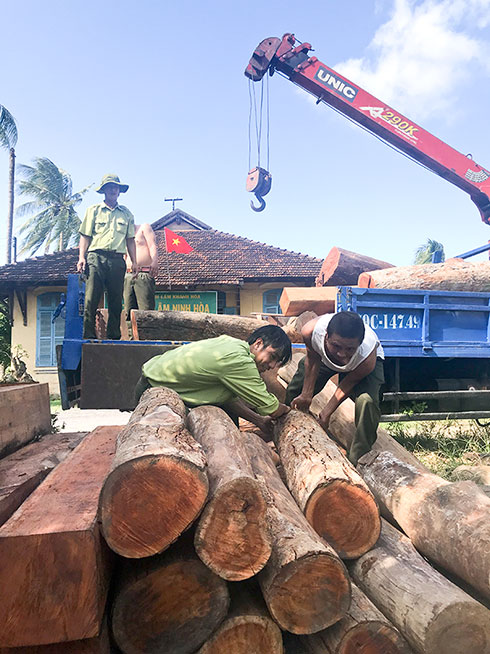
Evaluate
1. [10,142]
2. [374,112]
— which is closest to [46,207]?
[10,142]

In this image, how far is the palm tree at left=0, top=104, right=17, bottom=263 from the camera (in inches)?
726

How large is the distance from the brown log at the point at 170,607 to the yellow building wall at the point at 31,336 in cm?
1401

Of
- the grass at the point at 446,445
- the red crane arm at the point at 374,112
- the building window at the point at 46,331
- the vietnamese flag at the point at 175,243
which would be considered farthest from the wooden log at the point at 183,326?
the building window at the point at 46,331

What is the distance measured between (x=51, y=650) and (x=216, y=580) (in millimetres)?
642

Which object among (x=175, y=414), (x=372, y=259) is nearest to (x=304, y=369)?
(x=175, y=414)

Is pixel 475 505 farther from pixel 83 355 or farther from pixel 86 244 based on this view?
pixel 86 244

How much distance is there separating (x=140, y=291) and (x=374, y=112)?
613 cm

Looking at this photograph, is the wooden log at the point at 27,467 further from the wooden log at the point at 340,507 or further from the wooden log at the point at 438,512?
the wooden log at the point at 438,512

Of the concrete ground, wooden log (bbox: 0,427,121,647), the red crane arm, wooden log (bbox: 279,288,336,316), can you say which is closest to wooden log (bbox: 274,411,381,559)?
wooden log (bbox: 0,427,121,647)

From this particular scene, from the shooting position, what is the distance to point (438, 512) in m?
2.42

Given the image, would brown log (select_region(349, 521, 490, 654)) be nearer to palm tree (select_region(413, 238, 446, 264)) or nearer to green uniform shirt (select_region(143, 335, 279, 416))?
green uniform shirt (select_region(143, 335, 279, 416))

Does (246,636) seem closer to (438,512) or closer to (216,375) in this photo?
(438,512)

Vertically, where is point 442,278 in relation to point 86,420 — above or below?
above

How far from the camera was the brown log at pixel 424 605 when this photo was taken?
1838mm
